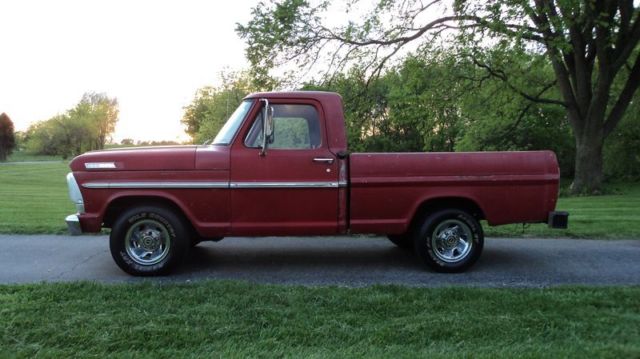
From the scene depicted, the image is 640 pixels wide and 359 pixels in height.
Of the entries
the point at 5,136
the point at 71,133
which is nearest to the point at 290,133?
the point at 5,136

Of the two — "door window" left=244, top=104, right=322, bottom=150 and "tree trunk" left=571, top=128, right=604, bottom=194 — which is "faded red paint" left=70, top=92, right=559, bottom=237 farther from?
"tree trunk" left=571, top=128, right=604, bottom=194

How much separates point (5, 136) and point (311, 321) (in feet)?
262

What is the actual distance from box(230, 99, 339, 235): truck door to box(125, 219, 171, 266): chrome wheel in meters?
0.82

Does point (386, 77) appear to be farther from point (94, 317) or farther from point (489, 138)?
point (94, 317)

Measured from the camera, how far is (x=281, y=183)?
6602 millimetres

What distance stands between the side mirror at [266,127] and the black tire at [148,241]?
1324 millimetres

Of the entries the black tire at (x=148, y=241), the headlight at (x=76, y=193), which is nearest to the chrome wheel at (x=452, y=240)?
the black tire at (x=148, y=241)

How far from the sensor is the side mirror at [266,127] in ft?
21.5

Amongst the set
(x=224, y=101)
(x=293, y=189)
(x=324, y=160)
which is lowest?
(x=293, y=189)

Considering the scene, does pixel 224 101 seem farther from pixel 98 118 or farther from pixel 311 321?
pixel 311 321

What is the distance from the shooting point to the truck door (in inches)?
260

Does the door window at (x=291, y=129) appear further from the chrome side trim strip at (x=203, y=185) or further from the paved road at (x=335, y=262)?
the paved road at (x=335, y=262)

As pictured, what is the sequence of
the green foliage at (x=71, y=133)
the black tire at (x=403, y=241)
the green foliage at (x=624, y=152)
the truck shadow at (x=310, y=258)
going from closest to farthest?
1. the truck shadow at (x=310, y=258)
2. the black tire at (x=403, y=241)
3. the green foliage at (x=624, y=152)
4. the green foliage at (x=71, y=133)

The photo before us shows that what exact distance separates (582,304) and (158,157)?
15.4ft
